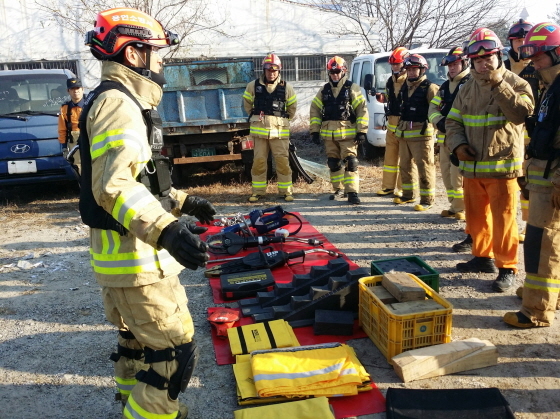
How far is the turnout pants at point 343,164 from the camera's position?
787 centimetres

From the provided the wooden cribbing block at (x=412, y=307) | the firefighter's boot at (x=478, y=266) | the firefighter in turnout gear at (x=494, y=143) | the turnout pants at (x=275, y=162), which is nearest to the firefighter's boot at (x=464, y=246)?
the firefighter's boot at (x=478, y=266)

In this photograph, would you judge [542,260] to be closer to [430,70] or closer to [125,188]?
[125,188]

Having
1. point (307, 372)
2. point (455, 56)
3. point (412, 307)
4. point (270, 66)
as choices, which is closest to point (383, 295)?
point (412, 307)

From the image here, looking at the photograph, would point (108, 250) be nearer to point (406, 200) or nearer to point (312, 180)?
point (406, 200)

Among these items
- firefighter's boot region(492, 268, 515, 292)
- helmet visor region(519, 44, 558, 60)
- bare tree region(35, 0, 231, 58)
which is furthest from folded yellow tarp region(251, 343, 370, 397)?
bare tree region(35, 0, 231, 58)

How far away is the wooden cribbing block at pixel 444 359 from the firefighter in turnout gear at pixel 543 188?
69 cm

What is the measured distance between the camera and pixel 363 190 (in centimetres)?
877

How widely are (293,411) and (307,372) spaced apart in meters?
0.32

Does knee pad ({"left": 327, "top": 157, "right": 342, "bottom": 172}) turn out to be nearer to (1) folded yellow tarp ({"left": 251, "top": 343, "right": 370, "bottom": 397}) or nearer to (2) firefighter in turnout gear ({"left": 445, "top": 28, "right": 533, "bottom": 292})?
(2) firefighter in turnout gear ({"left": 445, "top": 28, "right": 533, "bottom": 292})

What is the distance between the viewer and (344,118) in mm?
7836

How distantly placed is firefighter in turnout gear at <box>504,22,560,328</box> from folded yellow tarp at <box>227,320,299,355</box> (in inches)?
70.1

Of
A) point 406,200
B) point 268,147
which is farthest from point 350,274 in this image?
point 268,147

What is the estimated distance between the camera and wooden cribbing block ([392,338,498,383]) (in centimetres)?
328

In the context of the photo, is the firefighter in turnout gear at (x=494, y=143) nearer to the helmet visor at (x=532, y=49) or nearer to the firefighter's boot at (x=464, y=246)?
the helmet visor at (x=532, y=49)
